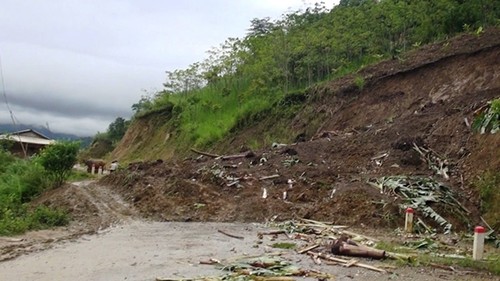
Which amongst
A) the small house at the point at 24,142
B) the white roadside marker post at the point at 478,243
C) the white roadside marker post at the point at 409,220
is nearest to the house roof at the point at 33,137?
the small house at the point at 24,142

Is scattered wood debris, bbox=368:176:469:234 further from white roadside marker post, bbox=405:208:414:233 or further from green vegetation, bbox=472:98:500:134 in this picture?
green vegetation, bbox=472:98:500:134

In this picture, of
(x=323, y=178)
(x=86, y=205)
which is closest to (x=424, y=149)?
(x=323, y=178)

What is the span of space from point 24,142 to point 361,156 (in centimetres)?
2674

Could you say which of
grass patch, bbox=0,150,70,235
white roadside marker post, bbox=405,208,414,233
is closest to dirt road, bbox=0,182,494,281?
grass patch, bbox=0,150,70,235

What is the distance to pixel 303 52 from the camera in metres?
28.5

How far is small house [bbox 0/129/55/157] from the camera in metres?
27.1

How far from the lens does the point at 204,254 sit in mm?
9445

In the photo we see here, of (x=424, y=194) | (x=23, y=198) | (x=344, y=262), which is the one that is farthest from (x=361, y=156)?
(x=23, y=198)

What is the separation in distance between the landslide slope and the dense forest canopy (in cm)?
211

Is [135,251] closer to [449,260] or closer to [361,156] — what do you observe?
[449,260]

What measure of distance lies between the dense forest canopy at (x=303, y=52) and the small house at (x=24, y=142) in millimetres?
9658

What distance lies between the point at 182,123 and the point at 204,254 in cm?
2754

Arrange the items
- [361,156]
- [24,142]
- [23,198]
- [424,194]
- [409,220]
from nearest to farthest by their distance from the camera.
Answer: [409,220] → [424,194] → [361,156] → [23,198] → [24,142]

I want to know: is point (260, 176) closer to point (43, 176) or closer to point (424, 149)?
point (424, 149)
